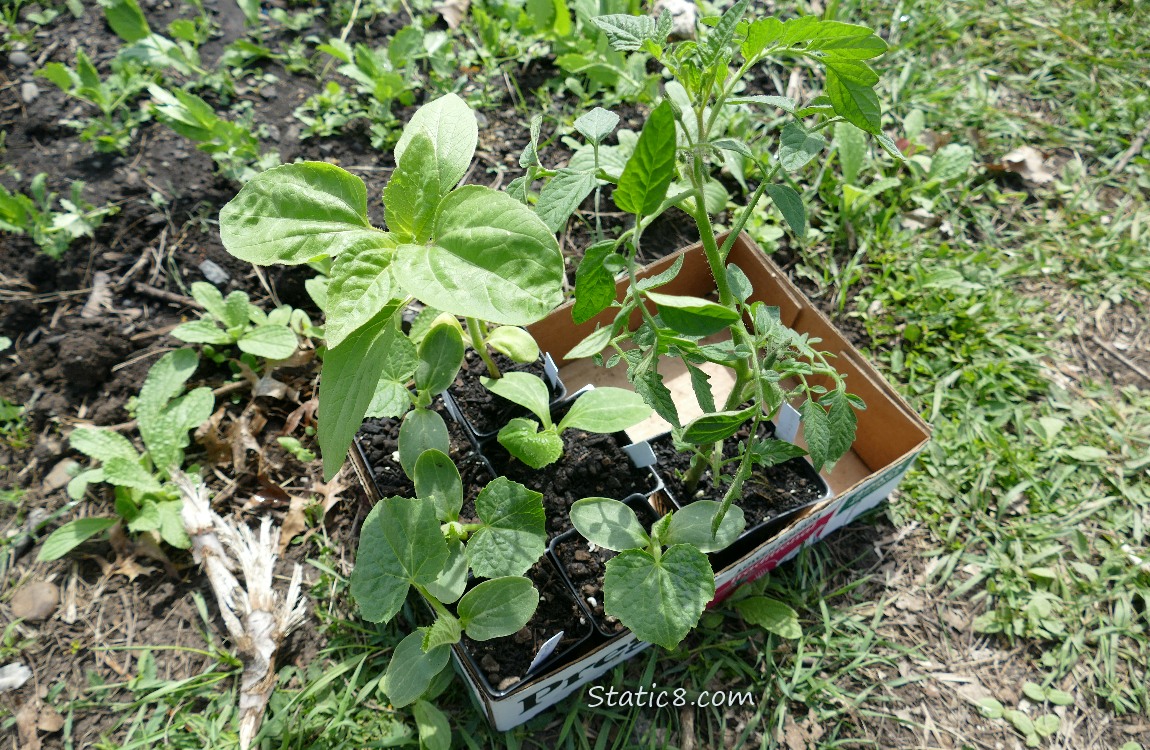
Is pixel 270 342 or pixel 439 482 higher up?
pixel 439 482

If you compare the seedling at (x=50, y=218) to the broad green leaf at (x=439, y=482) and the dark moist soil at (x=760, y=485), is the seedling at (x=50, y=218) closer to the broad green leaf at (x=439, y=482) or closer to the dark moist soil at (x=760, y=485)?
the broad green leaf at (x=439, y=482)

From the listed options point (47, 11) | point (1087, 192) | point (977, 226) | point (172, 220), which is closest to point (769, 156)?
point (977, 226)

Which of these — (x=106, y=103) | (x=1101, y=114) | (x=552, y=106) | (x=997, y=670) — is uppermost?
(x=1101, y=114)

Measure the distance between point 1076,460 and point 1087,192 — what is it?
102 centimetres

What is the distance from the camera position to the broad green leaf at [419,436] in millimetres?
1491

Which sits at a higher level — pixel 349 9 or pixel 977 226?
pixel 349 9

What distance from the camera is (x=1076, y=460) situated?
6.38ft

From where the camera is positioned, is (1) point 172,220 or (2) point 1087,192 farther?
(2) point 1087,192

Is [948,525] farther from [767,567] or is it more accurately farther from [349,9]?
[349,9]

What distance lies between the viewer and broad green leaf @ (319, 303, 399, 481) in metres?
1.15

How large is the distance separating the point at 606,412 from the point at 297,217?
688 millimetres

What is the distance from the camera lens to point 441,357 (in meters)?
1.45

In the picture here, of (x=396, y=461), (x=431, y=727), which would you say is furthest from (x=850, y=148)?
(x=431, y=727)

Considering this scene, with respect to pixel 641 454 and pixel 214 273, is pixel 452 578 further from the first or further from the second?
pixel 214 273
